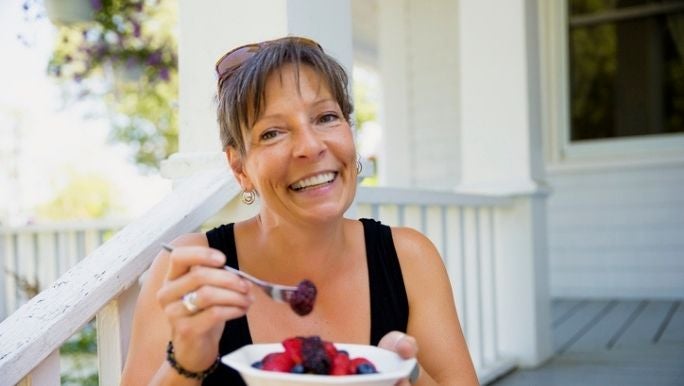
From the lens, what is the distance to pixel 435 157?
5945mm

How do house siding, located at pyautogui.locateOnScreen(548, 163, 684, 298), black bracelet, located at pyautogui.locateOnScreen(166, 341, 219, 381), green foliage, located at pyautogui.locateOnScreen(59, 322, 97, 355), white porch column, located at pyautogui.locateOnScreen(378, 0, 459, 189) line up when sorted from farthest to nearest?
white porch column, located at pyautogui.locateOnScreen(378, 0, 459, 189) < house siding, located at pyautogui.locateOnScreen(548, 163, 684, 298) < green foliage, located at pyautogui.locateOnScreen(59, 322, 97, 355) < black bracelet, located at pyautogui.locateOnScreen(166, 341, 219, 381)

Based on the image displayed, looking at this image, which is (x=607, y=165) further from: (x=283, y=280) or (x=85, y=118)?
(x=85, y=118)

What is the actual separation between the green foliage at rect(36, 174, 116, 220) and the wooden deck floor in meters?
10.5

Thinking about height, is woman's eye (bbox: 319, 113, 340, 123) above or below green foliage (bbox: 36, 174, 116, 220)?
above

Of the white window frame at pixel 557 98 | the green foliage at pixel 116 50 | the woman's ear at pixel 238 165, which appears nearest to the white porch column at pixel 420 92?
the white window frame at pixel 557 98

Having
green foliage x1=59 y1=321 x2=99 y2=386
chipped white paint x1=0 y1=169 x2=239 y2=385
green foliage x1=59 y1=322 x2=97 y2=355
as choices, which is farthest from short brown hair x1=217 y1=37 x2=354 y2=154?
green foliage x1=59 y1=322 x2=97 y2=355

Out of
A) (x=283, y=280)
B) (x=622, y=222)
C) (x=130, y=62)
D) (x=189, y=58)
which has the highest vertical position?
(x=130, y=62)

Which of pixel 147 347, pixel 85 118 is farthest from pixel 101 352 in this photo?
pixel 85 118

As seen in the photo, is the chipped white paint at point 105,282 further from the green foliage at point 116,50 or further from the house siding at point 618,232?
the house siding at point 618,232

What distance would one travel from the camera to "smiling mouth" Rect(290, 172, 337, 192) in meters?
1.31

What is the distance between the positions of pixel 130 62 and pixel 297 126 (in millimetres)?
4866

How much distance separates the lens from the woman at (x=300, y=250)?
1.26 m

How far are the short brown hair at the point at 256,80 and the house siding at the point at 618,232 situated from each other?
14.4 feet

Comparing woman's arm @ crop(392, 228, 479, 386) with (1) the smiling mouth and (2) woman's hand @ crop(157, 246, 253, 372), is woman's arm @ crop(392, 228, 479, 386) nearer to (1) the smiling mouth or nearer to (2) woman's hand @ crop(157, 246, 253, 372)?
(1) the smiling mouth
